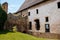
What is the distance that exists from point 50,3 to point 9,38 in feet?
39.4

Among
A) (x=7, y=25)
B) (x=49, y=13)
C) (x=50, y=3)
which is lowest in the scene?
(x=7, y=25)

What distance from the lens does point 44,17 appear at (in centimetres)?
2933

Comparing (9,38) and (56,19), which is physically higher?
(56,19)

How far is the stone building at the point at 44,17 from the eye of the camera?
2648 centimetres

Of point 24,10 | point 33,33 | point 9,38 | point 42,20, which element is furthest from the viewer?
point 24,10

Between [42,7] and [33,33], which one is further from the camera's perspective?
[33,33]

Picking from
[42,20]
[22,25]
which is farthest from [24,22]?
[42,20]

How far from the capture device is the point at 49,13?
27891mm

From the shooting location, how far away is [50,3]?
27766 millimetres

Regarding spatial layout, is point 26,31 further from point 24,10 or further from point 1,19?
point 1,19

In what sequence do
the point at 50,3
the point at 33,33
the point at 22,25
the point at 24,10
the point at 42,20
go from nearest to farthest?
the point at 50,3, the point at 42,20, the point at 33,33, the point at 22,25, the point at 24,10

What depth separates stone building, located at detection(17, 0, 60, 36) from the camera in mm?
26481

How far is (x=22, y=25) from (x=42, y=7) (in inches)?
297

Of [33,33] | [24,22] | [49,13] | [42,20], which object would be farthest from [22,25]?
[49,13]
